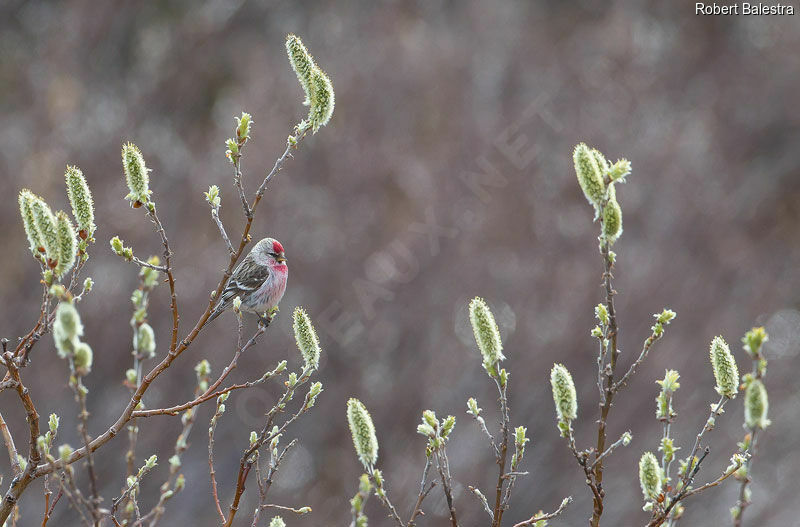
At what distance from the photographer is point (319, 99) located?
86.1 inches

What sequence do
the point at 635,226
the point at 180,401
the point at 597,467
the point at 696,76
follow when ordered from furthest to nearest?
the point at 696,76 → the point at 635,226 → the point at 180,401 → the point at 597,467

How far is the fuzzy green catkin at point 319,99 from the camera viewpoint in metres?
2.17

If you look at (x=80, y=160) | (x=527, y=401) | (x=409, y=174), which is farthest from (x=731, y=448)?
(x=80, y=160)

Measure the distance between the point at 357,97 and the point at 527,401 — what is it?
194 inches

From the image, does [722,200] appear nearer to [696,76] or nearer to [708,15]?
[696,76]

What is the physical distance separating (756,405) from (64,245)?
143 cm

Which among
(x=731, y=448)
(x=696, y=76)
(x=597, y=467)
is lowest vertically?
(x=597, y=467)

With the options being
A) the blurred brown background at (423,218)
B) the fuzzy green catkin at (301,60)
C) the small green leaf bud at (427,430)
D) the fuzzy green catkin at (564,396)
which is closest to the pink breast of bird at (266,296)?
the fuzzy green catkin at (301,60)

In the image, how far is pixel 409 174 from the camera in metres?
11.5

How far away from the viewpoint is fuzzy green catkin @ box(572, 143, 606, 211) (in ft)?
6.12

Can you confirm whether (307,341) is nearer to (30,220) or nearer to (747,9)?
(30,220)

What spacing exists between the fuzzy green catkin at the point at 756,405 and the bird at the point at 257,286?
5.04ft

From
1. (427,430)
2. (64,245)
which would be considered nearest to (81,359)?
(64,245)

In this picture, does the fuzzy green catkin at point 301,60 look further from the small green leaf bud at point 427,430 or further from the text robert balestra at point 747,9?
the text robert balestra at point 747,9
